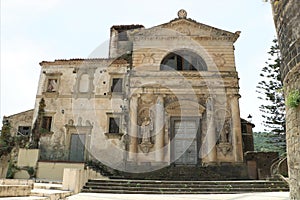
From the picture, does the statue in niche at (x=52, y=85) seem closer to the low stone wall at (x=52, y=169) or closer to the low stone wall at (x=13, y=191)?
the low stone wall at (x=52, y=169)

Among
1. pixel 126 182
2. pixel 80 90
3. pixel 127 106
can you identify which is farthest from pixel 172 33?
pixel 126 182

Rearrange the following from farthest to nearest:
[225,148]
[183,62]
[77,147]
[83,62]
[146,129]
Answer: [83,62] < [183,62] < [77,147] < [146,129] < [225,148]

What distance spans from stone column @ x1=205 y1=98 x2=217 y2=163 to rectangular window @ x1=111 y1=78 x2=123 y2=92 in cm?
615

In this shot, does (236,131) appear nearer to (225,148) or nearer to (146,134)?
(225,148)

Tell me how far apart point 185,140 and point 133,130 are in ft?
11.2

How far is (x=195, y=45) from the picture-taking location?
63.3ft

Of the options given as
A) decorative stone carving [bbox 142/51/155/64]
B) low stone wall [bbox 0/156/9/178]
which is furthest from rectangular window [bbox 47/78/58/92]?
decorative stone carving [bbox 142/51/155/64]

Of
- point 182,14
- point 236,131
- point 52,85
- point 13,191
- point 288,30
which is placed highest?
point 182,14

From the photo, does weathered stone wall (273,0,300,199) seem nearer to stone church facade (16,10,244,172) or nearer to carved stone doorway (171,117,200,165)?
stone church facade (16,10,244,172)

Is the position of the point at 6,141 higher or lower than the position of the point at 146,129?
lower

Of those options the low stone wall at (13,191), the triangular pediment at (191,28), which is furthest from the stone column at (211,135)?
the low stone wall at (13,191)

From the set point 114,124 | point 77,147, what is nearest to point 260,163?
point 114,124

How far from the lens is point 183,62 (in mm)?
19344

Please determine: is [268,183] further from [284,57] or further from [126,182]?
[284,57]
